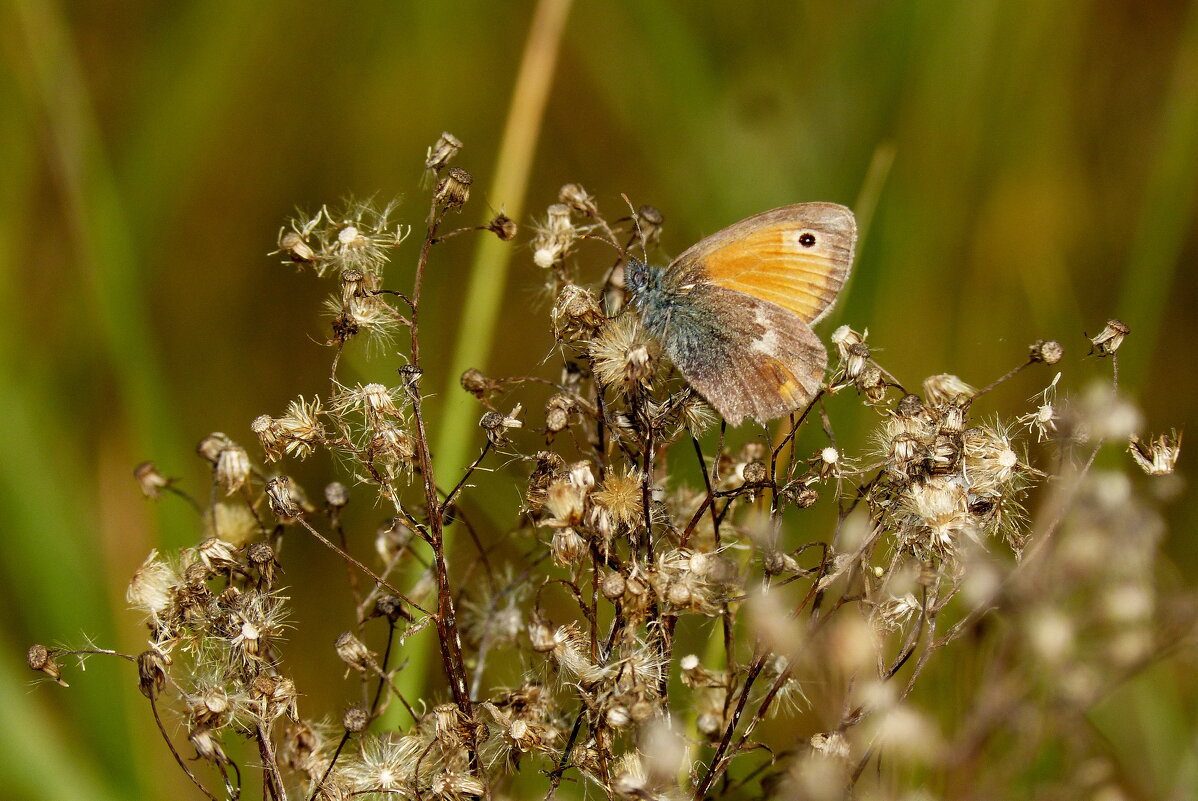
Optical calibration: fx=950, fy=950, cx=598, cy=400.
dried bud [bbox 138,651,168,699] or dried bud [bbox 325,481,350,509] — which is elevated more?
dried bud [bbox 325,481,350,509]

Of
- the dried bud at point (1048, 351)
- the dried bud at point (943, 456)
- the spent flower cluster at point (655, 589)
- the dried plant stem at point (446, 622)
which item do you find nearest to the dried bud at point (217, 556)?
the spent flower cluster at point (655, 589)

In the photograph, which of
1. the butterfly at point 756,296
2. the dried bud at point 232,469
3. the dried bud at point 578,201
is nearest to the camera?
the dried bud at point 232,469

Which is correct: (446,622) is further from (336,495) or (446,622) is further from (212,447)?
(212,447)

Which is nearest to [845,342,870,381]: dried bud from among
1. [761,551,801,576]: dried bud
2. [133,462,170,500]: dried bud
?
[761,551,801,576]: dried bud

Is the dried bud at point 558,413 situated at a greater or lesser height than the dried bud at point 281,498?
greater

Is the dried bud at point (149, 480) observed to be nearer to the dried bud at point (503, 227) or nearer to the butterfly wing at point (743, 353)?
the dried bud at point (503, 227)

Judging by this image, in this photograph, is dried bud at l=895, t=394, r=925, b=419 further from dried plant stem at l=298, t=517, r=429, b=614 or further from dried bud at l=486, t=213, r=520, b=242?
dried plant stem at l=298, t=517, r=429, b=614

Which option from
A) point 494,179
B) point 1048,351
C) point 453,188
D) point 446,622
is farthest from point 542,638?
point 494,179
